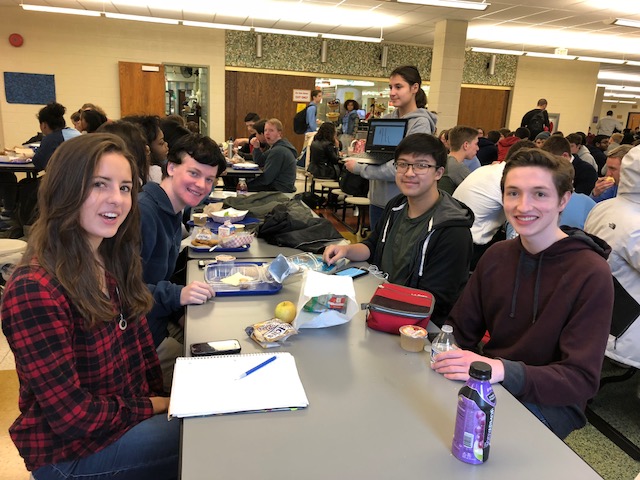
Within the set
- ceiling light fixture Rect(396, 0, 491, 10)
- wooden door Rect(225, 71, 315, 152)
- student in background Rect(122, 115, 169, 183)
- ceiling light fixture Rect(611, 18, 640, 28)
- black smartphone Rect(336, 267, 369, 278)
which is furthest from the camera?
wooden door Rect(225, 71, 315, 152)

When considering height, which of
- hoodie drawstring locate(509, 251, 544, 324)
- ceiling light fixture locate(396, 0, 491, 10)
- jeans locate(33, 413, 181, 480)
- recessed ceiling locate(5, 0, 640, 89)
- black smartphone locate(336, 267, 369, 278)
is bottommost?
jeans locate(33, 413, 181, 480)

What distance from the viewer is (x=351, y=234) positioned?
233 inches

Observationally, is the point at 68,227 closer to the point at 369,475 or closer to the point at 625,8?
the point at 369,475

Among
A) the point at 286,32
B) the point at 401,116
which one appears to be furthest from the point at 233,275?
the point at 286,32

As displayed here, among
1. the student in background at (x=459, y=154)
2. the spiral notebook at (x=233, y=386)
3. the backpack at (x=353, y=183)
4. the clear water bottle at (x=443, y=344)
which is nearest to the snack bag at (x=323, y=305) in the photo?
the spiral notebook at (x=233, y=386)

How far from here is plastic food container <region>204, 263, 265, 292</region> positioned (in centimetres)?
187

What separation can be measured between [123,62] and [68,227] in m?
9.31

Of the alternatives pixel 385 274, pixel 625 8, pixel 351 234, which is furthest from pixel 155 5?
pixel 385 274

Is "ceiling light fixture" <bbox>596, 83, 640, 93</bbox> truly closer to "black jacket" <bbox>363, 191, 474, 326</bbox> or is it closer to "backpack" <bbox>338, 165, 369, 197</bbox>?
"backpack" <bbox>338, 165, 369, 197</bbox>

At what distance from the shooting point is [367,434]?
41.5 inches

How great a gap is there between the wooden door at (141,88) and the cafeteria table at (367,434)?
357 inches

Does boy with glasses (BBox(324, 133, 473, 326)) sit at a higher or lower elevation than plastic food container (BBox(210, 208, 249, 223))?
higher

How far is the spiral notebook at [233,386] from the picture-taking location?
1119 millimetres

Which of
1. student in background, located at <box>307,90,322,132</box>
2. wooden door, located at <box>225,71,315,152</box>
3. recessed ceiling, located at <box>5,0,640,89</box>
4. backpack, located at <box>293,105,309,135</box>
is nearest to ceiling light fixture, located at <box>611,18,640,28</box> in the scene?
recessed ceiling, located at <box>5,0,640,89</box>
